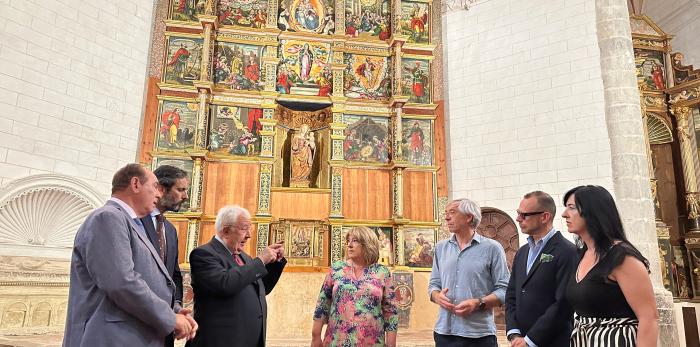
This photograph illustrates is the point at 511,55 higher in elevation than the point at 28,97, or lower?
higher

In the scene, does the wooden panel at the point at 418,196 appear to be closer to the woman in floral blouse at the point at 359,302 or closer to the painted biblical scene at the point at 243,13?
the painted biblical scene at the point at 243,13

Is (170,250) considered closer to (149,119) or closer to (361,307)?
(361,307)

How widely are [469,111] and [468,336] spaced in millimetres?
7112

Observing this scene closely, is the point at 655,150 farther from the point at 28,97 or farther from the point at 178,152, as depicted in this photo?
the point at 28,97

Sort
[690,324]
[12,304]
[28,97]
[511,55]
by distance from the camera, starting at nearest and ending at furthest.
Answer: [12,304] < [28,97] < [690,324] < [511,55]

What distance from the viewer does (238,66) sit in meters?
9.14

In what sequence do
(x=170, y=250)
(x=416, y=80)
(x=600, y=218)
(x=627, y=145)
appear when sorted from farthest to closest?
1. (x=416, y=80)
2. (x=627, y=145)
3. (x=170, y=250)
4. (x=600, y=218)

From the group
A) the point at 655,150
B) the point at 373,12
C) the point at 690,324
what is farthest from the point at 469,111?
the point at 690,324

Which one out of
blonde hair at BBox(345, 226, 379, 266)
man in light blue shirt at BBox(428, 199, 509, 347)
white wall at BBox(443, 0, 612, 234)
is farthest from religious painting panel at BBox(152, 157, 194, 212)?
man in light blue shirt at BBox(428, 199, 509, 347)

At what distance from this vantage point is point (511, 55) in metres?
8.82

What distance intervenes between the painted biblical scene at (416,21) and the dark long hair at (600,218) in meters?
8.15

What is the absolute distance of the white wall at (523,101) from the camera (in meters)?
7.97

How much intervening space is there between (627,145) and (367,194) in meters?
4.42

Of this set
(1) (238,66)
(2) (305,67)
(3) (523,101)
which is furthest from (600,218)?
(1) (238,66)
